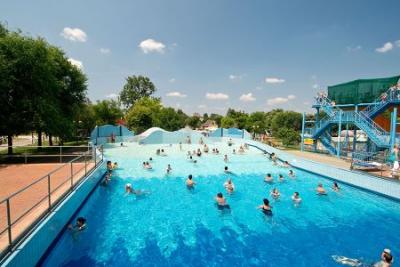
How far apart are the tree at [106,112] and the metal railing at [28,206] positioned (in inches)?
1277

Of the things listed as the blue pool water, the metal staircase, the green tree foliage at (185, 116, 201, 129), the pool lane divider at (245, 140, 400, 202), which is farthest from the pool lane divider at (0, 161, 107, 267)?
the green tree foliage at (185, 116, 201, 129)

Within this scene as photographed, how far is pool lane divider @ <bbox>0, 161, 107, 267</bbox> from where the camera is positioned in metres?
5.05

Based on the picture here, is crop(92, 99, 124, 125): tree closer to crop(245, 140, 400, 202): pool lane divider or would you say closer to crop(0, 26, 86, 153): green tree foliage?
crop(0, 26, 86, 153): green tree foliage

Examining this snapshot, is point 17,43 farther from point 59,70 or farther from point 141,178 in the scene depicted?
point 141,178

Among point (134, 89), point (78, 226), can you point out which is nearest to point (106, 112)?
point (134, 89)

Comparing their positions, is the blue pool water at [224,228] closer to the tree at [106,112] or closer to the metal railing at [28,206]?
the metal railing at [28,206]

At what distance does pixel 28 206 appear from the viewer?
6.77 meters

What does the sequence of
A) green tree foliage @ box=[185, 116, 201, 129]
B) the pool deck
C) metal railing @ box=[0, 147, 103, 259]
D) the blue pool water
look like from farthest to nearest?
green tree foliage @ box=[185, 116, 201, 129] < the blue pool water < the pool deck < metal railing @ box=[0, 147, 103, 259]

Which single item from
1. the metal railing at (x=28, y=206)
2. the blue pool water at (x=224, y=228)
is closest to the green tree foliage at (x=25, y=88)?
the blue pool water at (x=224, y=228)

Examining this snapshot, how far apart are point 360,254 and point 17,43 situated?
21.4 m

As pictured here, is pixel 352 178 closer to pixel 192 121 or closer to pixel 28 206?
pixel 28 206

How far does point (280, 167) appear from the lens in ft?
64.3

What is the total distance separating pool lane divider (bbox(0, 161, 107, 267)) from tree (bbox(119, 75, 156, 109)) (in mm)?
58460

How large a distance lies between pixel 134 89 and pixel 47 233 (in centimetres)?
6325
